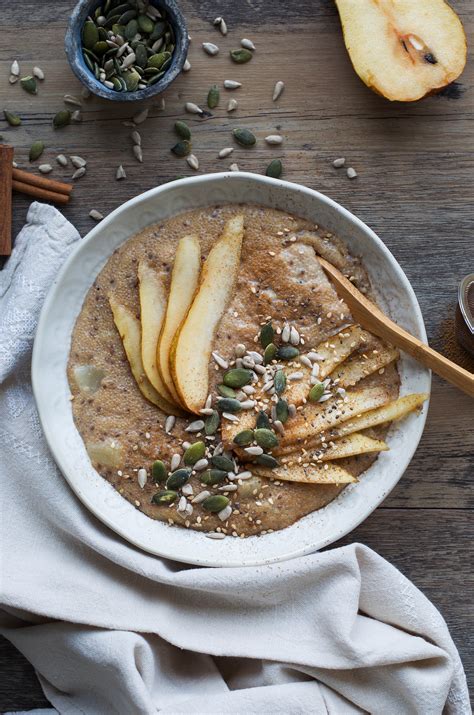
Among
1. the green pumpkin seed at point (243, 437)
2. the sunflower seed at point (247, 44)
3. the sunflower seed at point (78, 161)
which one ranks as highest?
the sunflower seed at point (247, 44)

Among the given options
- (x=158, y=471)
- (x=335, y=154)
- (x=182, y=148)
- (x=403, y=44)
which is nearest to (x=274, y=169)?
(x=335, y=154)

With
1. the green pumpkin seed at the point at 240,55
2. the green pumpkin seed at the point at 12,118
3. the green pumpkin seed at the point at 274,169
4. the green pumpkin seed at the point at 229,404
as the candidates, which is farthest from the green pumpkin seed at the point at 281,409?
the green pumpkin seed at the point at 12,118

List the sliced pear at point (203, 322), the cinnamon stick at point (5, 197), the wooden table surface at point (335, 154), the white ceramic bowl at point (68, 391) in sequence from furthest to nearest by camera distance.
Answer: the wooden table surface at point (335, 154), the cinnamon stick at point (5, 197), the white ceramic bowl at point (68, 391), the sliced pear at point (203, 322)

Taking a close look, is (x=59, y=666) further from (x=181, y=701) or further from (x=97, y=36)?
(x=97, y=36)

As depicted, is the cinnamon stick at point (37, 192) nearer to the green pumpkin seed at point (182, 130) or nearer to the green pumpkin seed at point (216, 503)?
the green pumpkin seed at point (182, 130)

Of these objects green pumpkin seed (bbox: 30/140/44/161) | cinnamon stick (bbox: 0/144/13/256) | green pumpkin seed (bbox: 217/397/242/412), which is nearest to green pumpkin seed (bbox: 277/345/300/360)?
green pumpkin seed (bbox: 217/397/242/412)

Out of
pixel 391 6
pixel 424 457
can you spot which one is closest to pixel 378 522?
pixel 424 457

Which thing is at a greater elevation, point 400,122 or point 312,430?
point 400,122
